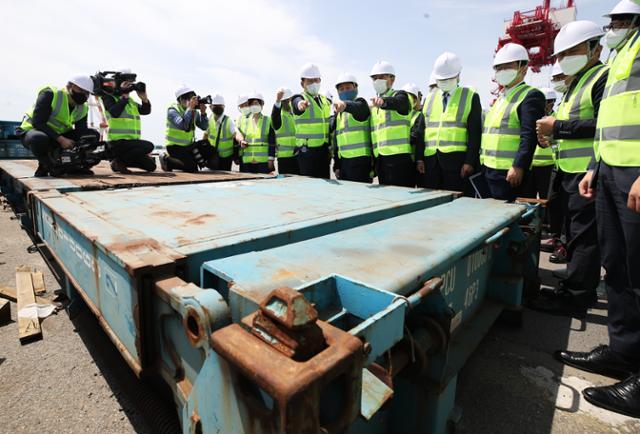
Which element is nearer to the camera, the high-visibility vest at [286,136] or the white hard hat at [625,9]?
the white hard hat at [625,9]

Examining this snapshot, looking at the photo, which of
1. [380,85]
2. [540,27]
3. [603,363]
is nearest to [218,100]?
[380,85]

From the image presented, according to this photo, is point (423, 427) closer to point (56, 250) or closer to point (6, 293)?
point (56, 250)

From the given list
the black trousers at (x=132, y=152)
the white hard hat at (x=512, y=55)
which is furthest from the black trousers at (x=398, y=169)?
the black trousers at (x=132, y=152)

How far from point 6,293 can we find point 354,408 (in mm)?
3423

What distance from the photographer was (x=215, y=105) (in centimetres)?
682

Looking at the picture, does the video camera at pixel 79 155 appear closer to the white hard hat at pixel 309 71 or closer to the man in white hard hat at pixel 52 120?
the man in white hard hat at pixel 52 120

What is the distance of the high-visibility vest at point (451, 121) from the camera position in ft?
12.2

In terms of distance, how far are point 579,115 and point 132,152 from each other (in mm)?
4823

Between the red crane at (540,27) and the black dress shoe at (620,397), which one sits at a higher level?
the red crane at (540,27)

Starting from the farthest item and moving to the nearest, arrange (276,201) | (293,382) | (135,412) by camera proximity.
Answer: (276,201)
(135,412)
(293,382)

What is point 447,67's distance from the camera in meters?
3.80

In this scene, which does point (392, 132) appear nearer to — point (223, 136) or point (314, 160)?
point (314, 160)

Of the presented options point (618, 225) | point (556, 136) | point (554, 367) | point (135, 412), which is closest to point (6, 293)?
point (135, 412)

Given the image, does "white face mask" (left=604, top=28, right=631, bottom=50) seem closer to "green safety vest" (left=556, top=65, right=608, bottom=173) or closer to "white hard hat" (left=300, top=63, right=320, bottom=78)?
"green safety vest" (left=556, top=65, right=608, bottom=173)
